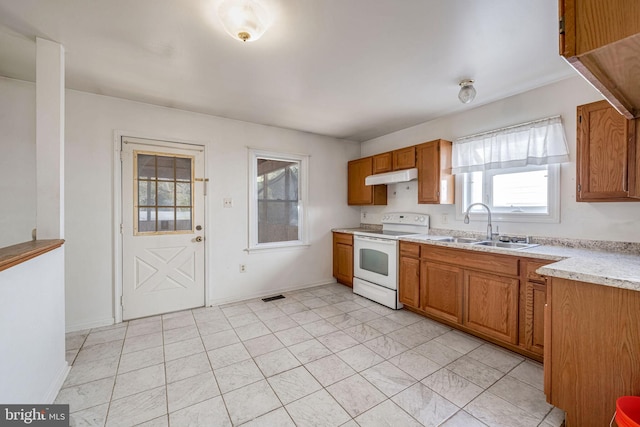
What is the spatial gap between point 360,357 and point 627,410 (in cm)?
149

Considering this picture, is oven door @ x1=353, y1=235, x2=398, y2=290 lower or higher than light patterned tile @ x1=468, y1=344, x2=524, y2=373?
higher

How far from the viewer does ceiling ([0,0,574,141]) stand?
157cm

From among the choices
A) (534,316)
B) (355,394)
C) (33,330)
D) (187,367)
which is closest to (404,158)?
(534,316)

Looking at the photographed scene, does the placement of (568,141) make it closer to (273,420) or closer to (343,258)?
(343,258)

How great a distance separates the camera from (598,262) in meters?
1.67

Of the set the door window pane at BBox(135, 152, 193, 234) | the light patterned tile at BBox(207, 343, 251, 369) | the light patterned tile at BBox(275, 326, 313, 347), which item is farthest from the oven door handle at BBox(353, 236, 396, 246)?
the door window pane at BBox(135, 152, 193, 234)

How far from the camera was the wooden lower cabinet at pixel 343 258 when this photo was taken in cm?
399

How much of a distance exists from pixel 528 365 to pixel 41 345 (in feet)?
11.2

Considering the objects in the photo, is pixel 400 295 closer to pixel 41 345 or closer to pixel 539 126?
pixel 539 126

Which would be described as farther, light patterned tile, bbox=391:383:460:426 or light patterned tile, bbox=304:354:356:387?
light patterned tile, bbox=304:354:356:387

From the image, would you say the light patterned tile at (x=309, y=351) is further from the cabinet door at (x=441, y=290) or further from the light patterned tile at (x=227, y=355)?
the cabinet door at (x=441, y=290)

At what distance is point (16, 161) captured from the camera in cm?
235

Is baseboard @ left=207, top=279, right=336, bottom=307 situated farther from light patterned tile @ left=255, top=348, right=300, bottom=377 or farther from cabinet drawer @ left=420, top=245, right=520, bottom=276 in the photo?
cabinet drawer @ left=420, top=245, right=520, bottom=276

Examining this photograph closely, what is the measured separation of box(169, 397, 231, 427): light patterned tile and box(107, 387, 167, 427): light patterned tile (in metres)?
0.11
